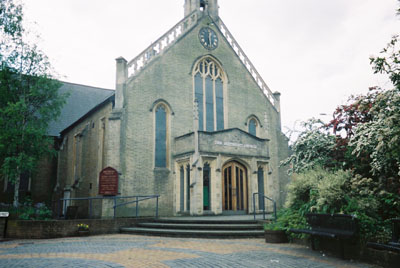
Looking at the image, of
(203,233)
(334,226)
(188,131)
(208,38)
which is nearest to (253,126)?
(188,131)

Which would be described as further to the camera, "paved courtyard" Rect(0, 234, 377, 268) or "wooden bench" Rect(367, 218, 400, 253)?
"paved courtyard" Rect(0, 234, 377, 268)

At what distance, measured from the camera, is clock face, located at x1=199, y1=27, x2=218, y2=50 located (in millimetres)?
22844

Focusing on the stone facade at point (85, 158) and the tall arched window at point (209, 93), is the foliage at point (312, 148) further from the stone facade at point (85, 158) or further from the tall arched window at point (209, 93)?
the stone facade at point (85, 158)

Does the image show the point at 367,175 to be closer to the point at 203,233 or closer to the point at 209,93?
the point at 203,233

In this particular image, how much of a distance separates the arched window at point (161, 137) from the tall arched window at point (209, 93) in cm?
264

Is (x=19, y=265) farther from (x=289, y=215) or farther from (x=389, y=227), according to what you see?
(x=389, y=227)

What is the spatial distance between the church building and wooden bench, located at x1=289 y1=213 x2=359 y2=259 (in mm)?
9026

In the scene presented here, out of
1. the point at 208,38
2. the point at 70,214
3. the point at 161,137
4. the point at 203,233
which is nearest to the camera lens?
the point at 203,233

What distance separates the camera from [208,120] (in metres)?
22.3

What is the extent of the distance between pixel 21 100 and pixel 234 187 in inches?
500

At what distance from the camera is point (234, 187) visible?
1962 centimetres

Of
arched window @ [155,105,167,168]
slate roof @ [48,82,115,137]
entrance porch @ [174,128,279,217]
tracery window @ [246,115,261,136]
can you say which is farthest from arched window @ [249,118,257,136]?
slate roof @ [48,82,115,137]

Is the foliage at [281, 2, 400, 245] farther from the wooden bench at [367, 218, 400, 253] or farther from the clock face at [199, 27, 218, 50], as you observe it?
the clock face at [199, 27, 218, 50]

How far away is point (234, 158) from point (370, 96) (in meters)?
10.7
